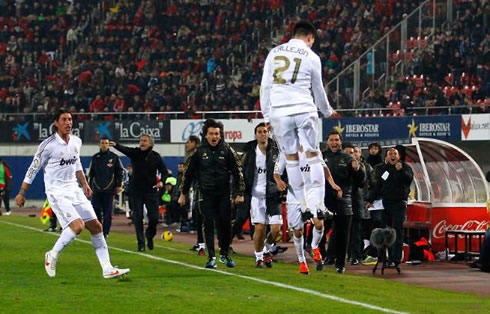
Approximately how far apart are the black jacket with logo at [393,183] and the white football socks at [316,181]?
5410 millimetres

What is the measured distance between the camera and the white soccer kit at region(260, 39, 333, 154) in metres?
12.6

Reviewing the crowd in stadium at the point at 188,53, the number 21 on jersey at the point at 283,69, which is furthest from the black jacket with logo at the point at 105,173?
the crowd in stadium at the point at 188,53

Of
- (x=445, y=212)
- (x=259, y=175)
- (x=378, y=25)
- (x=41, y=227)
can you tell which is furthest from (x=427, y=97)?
(x=259, y=175)

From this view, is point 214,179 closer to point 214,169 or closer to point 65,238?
point 214,169

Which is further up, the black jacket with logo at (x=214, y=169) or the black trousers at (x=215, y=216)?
the black jacket with logo at (x=214, y=169)

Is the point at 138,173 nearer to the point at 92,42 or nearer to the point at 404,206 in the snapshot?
the point at 404,206

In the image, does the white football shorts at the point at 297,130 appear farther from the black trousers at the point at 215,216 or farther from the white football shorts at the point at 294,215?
the black trousers at the point at 215,216

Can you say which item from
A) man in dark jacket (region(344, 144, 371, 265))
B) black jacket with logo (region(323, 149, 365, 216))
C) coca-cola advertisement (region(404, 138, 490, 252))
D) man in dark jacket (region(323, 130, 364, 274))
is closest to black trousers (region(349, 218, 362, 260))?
man in dark jacket (region(344, 144, 371, 265))

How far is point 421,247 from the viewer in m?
19.4

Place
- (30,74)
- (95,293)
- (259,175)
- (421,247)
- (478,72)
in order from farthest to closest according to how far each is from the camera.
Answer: (30,74)
(478,72)
(421,247)
(259,175)
(95,293)

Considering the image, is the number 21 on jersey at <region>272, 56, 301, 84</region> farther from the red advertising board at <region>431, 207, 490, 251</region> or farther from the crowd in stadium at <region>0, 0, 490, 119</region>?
the crowd in stadium at <region>0, 0, 490, 119</region>

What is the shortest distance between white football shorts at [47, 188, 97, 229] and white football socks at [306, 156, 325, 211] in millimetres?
2723

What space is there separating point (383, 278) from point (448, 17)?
24277mm

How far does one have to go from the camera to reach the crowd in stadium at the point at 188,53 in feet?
122
